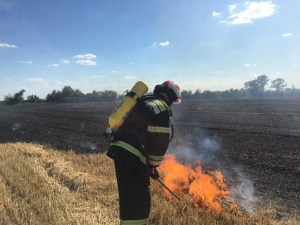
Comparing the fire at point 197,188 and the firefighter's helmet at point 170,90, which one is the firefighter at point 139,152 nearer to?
the firefighter's helmet at point 170,90

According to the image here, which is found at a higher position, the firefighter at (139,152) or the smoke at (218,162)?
the firefighter at (139,152)

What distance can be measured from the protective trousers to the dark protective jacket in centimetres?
12

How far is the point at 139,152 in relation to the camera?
2842 mm

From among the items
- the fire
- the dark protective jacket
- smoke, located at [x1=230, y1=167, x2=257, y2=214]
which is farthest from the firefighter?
smoke, located at [x1=230, y1=167, x2=257, y2=214]

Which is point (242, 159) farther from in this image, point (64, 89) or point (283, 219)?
point (64, 89)

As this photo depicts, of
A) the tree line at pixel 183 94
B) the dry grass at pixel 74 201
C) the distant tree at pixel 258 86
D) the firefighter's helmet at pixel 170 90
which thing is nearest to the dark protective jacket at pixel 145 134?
the firefighter's helmet at pixel 170 90

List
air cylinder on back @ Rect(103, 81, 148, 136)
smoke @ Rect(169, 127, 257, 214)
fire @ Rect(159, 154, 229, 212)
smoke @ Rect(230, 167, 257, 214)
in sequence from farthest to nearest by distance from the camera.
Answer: smoke @ Rect(169, 127, 257, 214)
smoke @ Rect(230, 167, 257, 214)
fire @ Rect(159, 154, 229, 212)
air cylinder on back @ Rect(103, 81, 148, 136)

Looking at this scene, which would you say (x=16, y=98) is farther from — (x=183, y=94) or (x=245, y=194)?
(x=245, y=194)

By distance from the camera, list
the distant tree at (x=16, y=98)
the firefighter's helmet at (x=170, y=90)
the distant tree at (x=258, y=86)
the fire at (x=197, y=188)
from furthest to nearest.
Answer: the distant tree at (x=258, y=86) < the distant tree at (x=16, y=98) < the fire at (x=197, y=188) < the firefighter's helmet at (x=170, y=90)

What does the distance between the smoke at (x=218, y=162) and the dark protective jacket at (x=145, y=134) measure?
2876mm

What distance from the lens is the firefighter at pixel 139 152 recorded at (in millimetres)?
2756

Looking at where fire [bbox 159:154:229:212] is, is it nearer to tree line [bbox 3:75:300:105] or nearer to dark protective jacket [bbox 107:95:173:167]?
dark protective jacket [bbox 107:95:173:167]

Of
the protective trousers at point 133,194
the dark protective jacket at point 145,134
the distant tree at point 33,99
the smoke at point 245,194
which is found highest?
the distant tree at point 33,99

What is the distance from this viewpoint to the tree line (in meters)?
83.3
